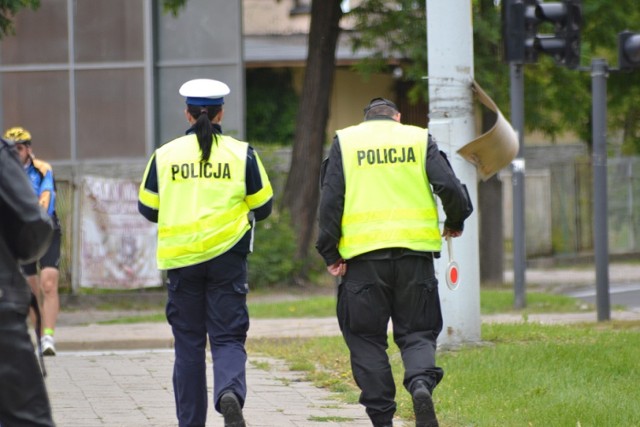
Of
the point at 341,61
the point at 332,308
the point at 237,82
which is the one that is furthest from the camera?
the point at 341,61

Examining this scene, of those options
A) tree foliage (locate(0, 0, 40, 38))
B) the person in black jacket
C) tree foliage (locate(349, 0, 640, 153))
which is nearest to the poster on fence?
tree foliage (locate(0, 0, 40, 38))

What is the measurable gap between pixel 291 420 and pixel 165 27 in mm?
16229

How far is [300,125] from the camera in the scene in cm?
2058

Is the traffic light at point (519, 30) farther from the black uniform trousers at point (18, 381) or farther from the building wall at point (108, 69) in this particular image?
the building wall at point (108, 69)

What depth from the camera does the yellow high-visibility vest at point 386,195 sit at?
6695mm

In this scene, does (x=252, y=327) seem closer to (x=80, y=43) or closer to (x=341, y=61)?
(x=80, y=43)

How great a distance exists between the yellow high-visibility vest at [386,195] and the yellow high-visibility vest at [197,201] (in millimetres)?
569

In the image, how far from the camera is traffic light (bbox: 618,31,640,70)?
454 inches

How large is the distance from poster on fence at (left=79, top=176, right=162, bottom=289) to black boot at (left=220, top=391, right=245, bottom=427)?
38.7 ft

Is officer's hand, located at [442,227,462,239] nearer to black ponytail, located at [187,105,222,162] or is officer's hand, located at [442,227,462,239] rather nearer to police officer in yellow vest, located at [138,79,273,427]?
police officer in yellow vest, located at [138,79,273,427]

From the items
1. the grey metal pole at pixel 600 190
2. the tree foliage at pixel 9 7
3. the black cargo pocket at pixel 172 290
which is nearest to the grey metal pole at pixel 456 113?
the grey metal pole at pixel 600 190

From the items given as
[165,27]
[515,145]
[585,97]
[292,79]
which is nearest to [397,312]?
[515,145]

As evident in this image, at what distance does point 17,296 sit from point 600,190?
948 centimetres

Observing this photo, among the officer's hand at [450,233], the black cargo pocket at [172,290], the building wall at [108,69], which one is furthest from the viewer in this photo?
the building wall at [108,69]
